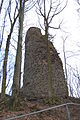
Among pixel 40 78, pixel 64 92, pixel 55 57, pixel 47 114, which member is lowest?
pixel 47 114

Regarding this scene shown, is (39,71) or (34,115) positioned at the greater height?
(39,71)

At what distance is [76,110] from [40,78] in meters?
3.39

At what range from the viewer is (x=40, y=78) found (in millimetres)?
10328

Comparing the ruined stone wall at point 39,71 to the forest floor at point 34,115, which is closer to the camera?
the forest floor at point 34,115

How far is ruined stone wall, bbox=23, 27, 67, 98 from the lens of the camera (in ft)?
32.7

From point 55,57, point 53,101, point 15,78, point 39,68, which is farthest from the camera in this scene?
point 55,57

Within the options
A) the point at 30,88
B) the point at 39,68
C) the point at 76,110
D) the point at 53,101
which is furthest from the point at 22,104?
the point at 39,68

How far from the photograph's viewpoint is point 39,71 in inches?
Answer: 418

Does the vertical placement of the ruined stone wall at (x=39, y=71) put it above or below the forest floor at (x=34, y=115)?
above

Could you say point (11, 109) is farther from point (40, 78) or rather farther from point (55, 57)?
point (55, 57)

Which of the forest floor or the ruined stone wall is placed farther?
the ruined stone wall

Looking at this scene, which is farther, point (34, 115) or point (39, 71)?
point (39, 71)

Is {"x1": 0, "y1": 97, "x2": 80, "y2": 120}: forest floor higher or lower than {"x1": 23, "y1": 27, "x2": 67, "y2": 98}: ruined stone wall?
lower

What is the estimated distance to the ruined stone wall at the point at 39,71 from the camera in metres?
9.98
